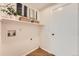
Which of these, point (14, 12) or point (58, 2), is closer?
point (58, 2)

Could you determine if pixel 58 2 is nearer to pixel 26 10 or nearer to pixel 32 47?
pixel 26 10

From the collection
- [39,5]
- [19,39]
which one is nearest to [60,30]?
[39,5]

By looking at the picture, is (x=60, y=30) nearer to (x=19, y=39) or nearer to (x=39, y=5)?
(x=39, y=5)

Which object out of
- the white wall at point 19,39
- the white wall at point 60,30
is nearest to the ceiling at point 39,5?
the white wall at point 60,30

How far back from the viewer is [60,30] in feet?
4.00

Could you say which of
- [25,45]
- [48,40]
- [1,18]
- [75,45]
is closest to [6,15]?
[1,18]

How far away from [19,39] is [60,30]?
539 mm

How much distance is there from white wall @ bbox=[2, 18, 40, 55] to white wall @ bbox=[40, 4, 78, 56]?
0.13m

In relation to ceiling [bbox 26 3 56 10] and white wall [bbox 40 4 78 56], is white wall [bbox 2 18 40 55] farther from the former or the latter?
ceiling [bbox 26 3 56 10]

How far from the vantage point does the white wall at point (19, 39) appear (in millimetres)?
1057

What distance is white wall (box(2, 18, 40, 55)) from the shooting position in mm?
1057

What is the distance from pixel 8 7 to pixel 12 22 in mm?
179

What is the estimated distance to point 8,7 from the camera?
1.06 metres

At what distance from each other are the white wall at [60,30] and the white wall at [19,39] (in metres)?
0.13
